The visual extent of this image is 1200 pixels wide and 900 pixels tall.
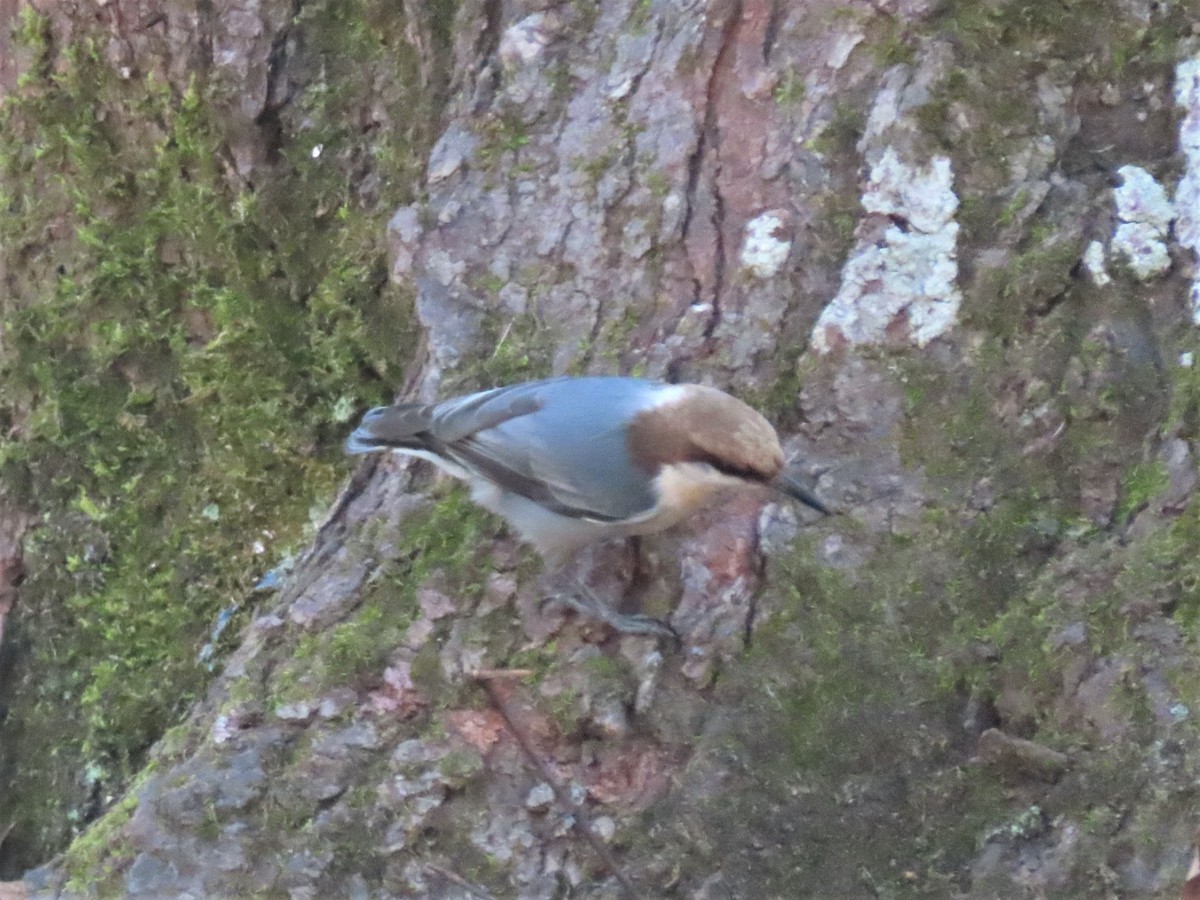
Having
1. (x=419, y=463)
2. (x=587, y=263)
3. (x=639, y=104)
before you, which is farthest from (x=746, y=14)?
(x=419, y=463)

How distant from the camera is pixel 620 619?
2215mm

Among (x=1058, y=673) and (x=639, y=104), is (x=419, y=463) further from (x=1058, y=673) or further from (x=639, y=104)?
(x=1058, y=673)

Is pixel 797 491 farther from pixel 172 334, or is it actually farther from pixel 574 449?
pixel 172 334

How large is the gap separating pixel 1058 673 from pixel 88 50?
8.92ft

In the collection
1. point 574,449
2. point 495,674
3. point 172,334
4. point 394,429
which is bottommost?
point 495,674

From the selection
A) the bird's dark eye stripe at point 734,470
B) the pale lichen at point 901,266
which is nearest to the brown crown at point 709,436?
the bird's dark eye stripe at point 734,470

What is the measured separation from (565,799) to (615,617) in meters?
0.35

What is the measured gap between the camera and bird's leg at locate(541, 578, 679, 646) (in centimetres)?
220

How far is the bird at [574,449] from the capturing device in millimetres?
2383

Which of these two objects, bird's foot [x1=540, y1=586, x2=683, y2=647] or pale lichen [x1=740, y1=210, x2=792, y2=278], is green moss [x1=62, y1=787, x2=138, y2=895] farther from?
pale lichen [x1=740, y1=210, x2=792, y2=278]

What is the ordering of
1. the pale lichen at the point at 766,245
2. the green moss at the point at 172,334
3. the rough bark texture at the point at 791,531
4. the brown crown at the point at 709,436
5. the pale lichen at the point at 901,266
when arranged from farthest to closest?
the green moss at the point at 172,334 → the pale lichen at the point at 766,245 → the pale lichen at the point at 901,266 → the brown crown at the point at 709,436 → the rough bark texture at the point at 791,531

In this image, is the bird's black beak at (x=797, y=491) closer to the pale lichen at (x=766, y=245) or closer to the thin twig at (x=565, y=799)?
the pale lichen at (x=766, y=245)

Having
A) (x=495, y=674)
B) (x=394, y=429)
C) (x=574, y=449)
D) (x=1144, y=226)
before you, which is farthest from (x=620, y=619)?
(x=1144, y=226)

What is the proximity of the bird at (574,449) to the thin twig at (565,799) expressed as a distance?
0.29m
